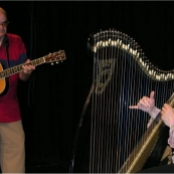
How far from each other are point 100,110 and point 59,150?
177 cm

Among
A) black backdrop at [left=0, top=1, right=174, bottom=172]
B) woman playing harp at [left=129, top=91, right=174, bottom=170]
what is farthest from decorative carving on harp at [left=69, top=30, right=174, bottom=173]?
black backdrop at [left=0, top=1, right=174, bottom=172]

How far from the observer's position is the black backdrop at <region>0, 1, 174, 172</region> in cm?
366

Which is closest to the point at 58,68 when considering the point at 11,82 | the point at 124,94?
the point at 11,82

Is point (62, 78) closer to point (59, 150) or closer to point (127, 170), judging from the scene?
point (59, 150)

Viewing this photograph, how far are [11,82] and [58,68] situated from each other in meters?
1.04

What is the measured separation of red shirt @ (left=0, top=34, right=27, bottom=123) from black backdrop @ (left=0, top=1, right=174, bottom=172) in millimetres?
788

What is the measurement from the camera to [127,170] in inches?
86.0

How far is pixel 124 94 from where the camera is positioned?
250cm

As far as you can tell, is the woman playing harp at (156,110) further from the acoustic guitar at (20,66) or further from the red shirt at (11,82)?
Answer: the red shirt at (11,82)

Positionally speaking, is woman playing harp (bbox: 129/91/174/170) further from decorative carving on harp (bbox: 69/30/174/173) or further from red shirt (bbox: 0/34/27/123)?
red shirt (bbox: 0/34/27/123)

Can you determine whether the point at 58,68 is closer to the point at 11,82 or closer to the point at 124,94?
the point at 11,82

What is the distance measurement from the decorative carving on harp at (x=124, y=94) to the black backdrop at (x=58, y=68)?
96 centimetres

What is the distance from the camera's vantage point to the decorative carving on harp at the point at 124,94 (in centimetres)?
190

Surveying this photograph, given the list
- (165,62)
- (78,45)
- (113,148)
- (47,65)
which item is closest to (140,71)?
(113,148)
